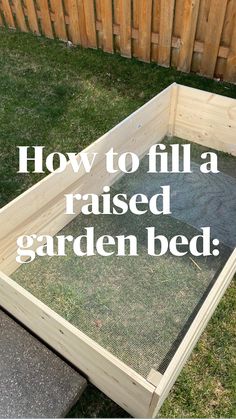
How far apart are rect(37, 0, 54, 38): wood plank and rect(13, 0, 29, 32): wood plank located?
0.30m

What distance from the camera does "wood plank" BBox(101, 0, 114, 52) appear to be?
336 centimetres

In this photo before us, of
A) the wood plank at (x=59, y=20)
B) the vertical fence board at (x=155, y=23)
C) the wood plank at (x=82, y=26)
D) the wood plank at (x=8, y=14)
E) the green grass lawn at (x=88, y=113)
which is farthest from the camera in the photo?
the wood plank at (x=8, y=14)

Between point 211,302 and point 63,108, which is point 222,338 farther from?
point 63,108

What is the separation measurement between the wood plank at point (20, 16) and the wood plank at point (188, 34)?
6.42 ft

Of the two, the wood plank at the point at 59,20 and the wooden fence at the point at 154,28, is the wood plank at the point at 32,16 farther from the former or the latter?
the wood plank at the point at 59,20

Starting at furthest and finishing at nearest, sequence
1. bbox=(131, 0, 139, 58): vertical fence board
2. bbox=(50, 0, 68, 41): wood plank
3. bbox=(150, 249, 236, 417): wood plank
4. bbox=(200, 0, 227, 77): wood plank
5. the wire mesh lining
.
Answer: bbox=(50, 0, 68, 41): wood plank → bbox=(131, 0, 139, 58): vertical fence board → bbox=(200, 0, 227, 77): wood plank → the wire mesh lining → bbox=(150, 249, 236, 417): wood plank

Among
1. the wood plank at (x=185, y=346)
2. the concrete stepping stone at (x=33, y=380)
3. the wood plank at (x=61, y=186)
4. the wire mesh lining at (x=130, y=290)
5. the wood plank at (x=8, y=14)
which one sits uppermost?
the wood plank at (x=185, y=346)

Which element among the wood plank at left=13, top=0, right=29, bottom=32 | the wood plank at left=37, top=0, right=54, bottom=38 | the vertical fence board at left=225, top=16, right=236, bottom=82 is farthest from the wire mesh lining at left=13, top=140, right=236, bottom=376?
the wood plank at left=13, top=0, right=29, bottom=32

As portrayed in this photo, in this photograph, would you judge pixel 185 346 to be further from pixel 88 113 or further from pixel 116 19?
pixel 116 19

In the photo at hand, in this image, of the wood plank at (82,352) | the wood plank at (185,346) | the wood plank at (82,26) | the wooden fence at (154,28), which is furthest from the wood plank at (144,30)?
the wood plank at (82,352)

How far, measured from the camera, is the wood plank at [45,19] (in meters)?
3.84

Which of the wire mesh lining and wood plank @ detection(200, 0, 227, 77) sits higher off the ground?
wood plank @ detection(200, 0, 227, 77)

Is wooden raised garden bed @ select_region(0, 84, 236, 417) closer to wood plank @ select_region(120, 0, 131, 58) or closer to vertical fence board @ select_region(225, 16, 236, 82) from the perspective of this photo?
vertical fence board @ select_region(225, 16, 236, 82)

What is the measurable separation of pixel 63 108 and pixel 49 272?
158 centimetres
